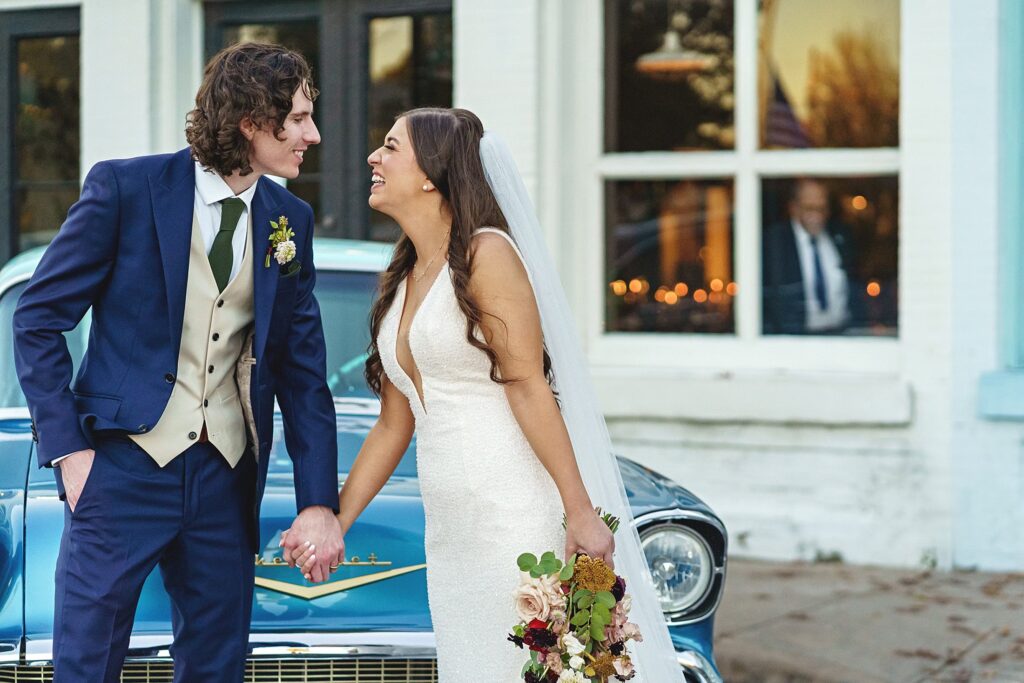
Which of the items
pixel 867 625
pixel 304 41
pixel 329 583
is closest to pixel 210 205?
pixel 329 583

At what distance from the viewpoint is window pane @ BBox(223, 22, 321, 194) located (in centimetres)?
796

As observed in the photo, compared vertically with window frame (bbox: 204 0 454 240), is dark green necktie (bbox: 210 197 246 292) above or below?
below

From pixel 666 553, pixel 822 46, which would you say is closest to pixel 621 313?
pixel 822 46

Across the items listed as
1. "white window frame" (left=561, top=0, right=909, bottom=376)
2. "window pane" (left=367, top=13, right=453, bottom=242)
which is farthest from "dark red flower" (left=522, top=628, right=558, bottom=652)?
"window pane" (left=367, top=13, right=453, bottom=242)

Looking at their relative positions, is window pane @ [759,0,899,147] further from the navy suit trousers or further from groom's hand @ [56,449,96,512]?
groom's hand @ [56,449,96,512]

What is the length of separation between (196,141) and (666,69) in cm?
A: 493

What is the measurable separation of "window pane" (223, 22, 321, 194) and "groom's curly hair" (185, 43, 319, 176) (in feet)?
17.1

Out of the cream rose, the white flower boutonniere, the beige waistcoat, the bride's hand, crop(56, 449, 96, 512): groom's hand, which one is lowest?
the cream rose

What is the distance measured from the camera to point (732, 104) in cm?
718

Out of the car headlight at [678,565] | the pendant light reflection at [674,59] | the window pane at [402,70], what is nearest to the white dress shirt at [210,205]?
the car headlight at [678,565]

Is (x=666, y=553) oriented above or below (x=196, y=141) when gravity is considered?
below

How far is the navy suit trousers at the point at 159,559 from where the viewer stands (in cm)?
265

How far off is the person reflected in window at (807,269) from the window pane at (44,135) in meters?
4.26

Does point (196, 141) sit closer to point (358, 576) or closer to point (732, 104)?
point (358, 576)
